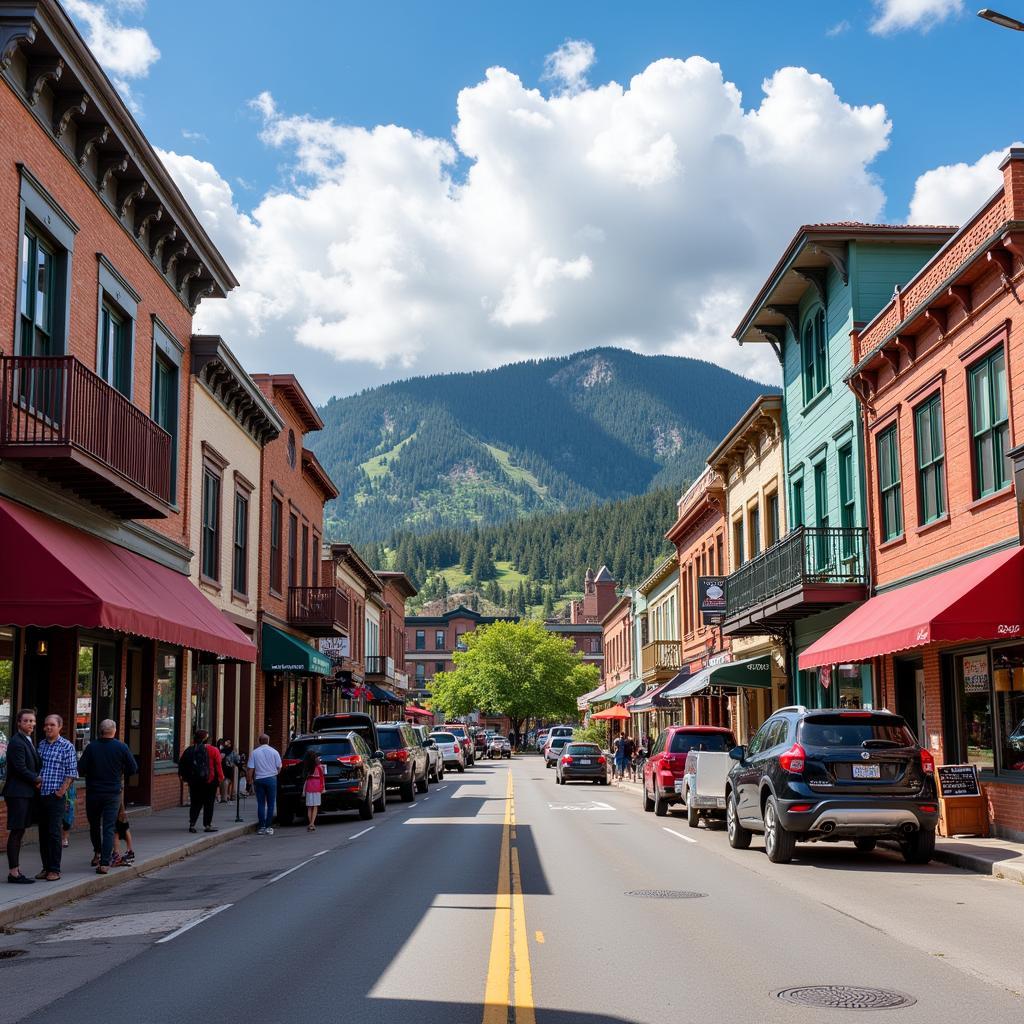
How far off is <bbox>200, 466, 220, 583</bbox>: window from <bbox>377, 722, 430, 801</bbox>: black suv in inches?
231

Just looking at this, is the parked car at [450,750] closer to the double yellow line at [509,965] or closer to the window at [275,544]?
the window at [275,544]

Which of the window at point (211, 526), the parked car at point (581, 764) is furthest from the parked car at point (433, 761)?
the window at point (211, 526)

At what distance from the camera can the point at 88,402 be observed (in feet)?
55.3

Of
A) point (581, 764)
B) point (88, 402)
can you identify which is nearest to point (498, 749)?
point (581, 764)

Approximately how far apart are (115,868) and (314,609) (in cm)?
2459

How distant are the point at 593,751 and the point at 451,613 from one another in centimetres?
10258

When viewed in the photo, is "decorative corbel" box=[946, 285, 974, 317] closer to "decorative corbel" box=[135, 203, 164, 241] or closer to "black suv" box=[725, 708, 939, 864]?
"black suv" box=[725, 708, 939, 864]

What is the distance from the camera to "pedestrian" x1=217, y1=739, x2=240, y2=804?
25984mm

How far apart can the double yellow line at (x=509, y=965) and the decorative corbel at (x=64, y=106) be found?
12127mm

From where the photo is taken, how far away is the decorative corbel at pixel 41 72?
53.7 ft

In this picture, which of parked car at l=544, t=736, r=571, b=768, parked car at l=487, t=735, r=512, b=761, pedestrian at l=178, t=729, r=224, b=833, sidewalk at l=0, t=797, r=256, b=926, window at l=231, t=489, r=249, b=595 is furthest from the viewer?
parked car at l=487, t=735, r=512, b=761

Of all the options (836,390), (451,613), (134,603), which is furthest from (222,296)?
(451,613)

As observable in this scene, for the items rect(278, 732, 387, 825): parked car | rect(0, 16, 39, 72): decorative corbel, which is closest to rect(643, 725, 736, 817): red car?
rect(278, 732, 387, 825): parked car

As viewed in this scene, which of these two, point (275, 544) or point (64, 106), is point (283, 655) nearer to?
point (275, 544)
